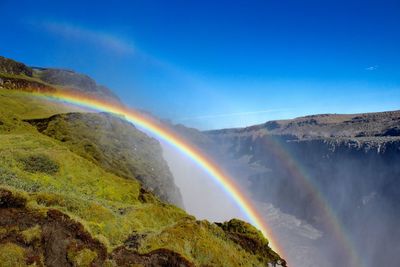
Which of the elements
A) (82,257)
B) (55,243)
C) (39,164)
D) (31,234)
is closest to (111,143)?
(39,164)

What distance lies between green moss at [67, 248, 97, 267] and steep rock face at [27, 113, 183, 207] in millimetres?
48878

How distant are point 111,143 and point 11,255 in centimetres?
8897

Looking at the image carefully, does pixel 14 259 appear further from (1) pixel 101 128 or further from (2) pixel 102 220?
(1) pixel 101 128

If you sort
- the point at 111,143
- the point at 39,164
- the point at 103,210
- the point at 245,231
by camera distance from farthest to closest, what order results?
the point at 111,143
the point at 39,164
the point at 245,231
the point at 103,210

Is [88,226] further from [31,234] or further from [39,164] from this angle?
[39,164]

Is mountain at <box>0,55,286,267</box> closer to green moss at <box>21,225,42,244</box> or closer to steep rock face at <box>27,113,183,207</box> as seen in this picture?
green moss at <box>21,225,42,244</box>

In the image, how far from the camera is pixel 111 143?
104 meters

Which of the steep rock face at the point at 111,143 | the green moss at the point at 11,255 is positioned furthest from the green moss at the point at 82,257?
the steep rock face at the point at 111,143

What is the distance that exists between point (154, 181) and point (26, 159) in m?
73.4

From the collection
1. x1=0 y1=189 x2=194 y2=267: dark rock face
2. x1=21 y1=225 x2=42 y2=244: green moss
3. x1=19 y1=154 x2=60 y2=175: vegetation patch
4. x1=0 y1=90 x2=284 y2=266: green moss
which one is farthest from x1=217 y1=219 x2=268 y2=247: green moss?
x1=19 y1=154 x2=60 y2=175: vegetation patch

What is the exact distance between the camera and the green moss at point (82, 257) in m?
18.5

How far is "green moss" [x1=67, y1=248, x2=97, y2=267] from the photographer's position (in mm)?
18453

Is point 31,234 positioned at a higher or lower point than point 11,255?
higher

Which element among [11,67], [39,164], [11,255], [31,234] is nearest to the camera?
[11,255]
